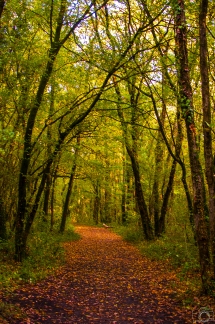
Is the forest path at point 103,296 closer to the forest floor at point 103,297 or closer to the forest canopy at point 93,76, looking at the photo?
the forest floor at point 103,297

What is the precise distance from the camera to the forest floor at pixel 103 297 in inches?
232

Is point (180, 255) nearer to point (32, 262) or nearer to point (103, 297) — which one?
point (103, 297)

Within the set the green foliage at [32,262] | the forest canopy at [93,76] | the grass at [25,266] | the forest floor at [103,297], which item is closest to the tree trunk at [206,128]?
the forest canopy at [93,76]

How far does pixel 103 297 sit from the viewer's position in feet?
24.2

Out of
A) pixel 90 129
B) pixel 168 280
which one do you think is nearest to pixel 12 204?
pixel 90 129

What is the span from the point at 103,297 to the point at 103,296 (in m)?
0.08

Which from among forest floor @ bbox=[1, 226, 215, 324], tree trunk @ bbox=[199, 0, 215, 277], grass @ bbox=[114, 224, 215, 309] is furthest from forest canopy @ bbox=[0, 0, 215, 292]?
forest floor @ bbox=[1, 226, 215, 324]

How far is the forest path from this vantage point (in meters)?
5.95

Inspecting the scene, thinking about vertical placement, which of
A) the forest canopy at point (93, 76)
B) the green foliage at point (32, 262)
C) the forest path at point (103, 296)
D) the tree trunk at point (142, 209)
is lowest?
the forest path at point (103, 296)

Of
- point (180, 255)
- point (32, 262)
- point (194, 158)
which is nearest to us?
point (194, 158)

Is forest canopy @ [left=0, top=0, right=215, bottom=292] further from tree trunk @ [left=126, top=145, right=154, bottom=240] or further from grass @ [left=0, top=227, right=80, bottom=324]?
tree trunk @ [left=126, top=145, right=154, bottom=240]

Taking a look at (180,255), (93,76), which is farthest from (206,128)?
(180,255)

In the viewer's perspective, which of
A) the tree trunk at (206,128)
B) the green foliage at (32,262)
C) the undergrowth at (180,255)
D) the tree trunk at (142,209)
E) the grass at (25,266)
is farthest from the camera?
the tree trunk at (142,209)

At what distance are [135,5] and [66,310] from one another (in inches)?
437
